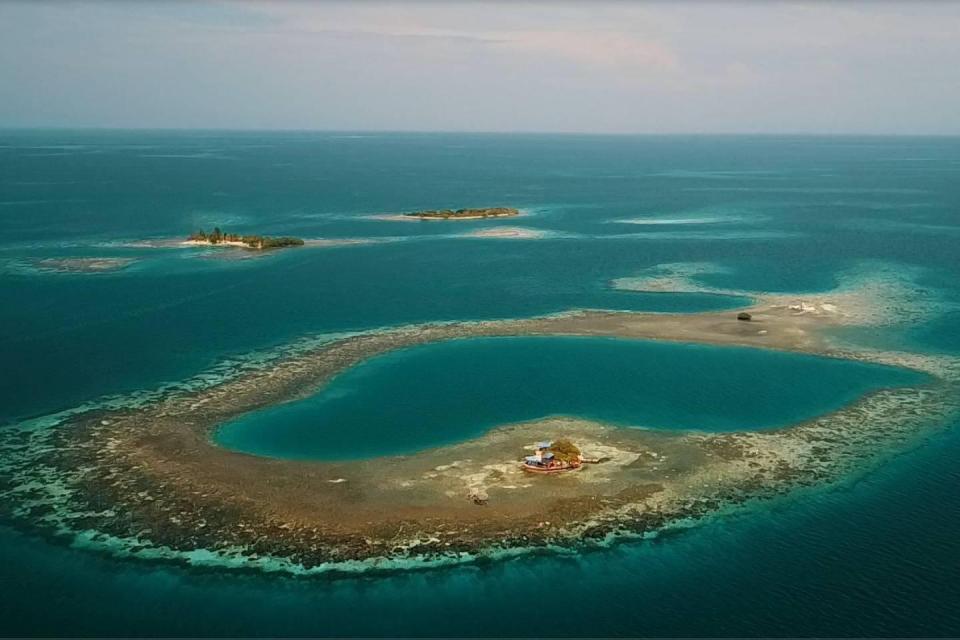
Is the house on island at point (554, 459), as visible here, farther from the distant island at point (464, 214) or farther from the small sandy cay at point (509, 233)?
the distant island at point (464, 214)

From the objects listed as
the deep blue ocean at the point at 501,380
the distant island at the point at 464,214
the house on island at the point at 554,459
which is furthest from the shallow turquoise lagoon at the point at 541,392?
the distant island at the point at 464,214

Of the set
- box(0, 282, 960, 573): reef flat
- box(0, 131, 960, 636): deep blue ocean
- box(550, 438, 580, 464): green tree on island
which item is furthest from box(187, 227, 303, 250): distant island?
box(550, 438, 580, 464): green tree on island

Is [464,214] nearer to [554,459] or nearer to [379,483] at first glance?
[554,459]

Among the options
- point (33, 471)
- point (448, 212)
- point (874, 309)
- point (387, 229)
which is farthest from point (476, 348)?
point (448, 212)

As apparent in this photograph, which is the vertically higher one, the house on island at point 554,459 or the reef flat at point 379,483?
the house on island at point 554,459

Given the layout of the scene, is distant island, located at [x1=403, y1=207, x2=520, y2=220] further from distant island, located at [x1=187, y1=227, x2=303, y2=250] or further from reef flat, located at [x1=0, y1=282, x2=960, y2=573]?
reef flat, located at [x1=0, y1=282, x2=960, y2=573]

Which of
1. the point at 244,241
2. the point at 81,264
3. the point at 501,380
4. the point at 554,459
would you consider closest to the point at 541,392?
the point at 501,380
